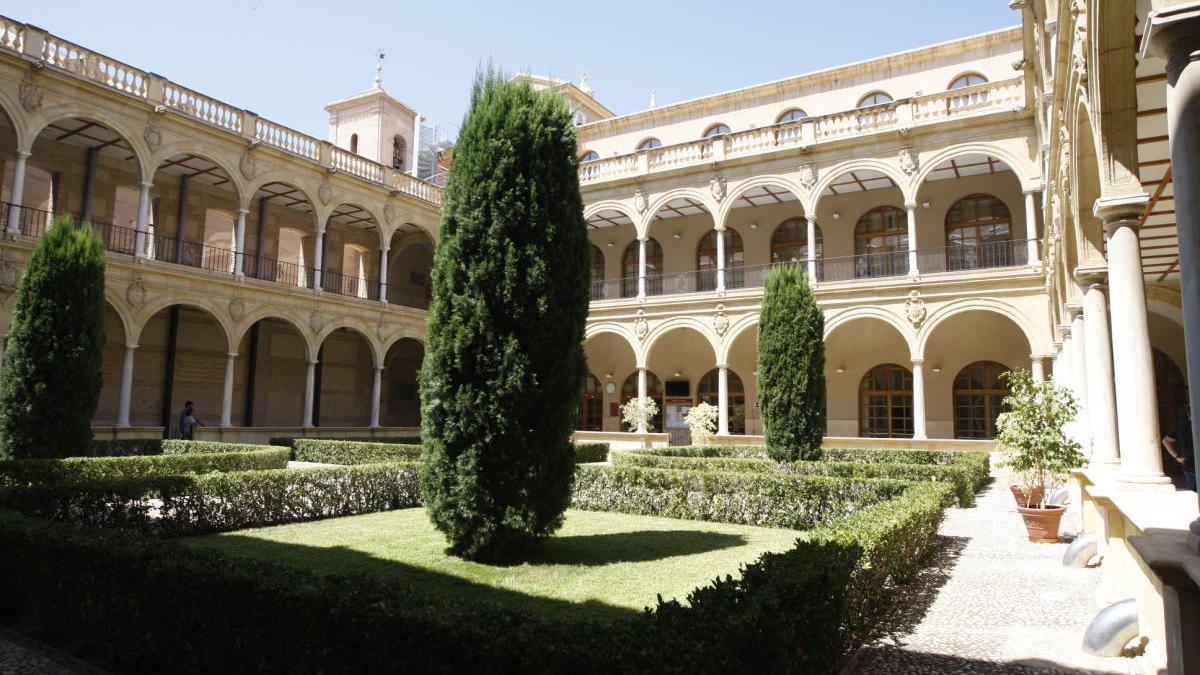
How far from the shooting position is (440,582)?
664cm

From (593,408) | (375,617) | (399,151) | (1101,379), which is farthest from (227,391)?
(1101,379)

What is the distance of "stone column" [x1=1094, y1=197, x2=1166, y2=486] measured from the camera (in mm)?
5379

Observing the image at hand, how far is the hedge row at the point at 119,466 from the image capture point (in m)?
10.4

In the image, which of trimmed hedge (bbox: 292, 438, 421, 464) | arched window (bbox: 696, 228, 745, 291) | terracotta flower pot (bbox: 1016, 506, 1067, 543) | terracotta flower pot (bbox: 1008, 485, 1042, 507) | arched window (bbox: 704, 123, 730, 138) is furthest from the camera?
arched window (bbox: 704, 123, 730, 138)

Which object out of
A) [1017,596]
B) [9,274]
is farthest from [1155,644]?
[9,274]

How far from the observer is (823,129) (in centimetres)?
2186

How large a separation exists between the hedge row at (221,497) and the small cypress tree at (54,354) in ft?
12.8

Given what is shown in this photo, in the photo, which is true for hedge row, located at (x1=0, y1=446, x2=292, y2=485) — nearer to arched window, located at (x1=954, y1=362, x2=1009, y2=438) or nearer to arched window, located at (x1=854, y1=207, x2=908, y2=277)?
arched window, located at (x1=854, y1=207, x2=908, y2=277)

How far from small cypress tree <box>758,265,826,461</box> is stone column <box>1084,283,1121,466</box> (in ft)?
22.1

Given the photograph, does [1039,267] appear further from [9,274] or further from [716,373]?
[9,274]

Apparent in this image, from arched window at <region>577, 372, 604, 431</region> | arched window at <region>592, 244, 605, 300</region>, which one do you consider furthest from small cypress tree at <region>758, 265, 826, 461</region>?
arched window at <region>577, 372, 604, 431</region>

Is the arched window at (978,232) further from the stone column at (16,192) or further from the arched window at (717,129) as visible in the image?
the stone column at (16,192)

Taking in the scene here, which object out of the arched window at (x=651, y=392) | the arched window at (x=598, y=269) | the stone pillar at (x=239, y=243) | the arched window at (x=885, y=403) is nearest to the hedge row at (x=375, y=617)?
the stone pillar at (x=239, y=243)

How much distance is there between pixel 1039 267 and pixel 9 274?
965 inches
